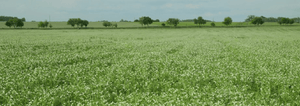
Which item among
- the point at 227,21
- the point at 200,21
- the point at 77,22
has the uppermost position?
the point at 200,21

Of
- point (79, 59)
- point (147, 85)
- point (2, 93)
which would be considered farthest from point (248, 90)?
point (79, 59)

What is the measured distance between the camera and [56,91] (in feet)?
21.0

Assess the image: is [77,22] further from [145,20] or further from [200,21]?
[200,21]

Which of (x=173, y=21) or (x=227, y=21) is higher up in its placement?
(x=227, y=21)

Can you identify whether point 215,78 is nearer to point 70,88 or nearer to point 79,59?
point 70,88

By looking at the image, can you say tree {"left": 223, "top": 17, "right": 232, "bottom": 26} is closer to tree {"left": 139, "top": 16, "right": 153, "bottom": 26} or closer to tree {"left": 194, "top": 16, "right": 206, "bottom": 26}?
tree {"left": 194, "top": 16, "right": 206, "bottom": 26}

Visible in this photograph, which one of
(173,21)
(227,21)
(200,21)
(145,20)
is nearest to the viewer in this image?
(145,20)

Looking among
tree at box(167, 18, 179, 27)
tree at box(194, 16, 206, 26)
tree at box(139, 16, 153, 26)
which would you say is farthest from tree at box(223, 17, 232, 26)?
tree at box(139, 16, 153, 26)

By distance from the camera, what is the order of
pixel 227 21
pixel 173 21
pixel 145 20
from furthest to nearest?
pixel 227 21, pixel 173 21, pixel 145 20

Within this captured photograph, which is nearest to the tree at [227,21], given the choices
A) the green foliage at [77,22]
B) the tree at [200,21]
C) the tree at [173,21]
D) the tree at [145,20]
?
the tree at [200,21]

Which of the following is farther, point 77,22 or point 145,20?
point 145,20

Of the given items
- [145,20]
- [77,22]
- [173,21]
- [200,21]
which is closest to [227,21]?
[200,21]

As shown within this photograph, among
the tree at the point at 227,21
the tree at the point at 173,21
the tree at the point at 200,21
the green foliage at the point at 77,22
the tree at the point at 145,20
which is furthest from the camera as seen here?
the tree at the point at 200,21

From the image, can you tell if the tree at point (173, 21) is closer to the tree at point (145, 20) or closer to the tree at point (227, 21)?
the tree at point (145, 20)
